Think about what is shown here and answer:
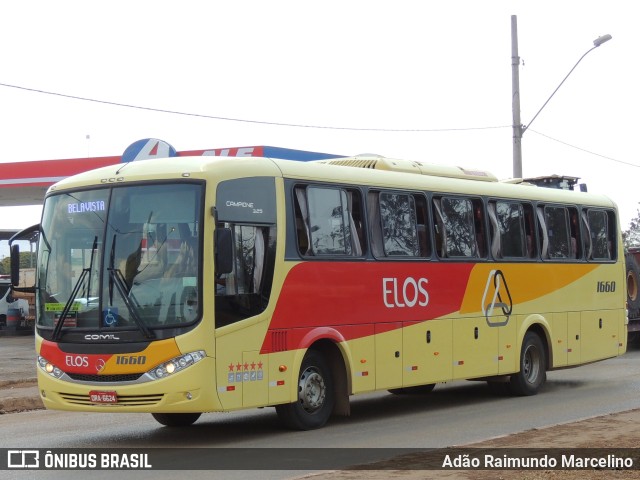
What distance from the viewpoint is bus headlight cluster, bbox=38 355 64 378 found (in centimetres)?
1261

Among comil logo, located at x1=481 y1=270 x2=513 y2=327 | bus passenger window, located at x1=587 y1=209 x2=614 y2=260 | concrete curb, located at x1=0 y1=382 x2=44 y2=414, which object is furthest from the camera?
bus passenger window, located at x1=587 y1=209 x2=614 y2=260

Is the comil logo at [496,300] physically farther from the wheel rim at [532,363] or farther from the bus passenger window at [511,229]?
the wheel rim at [532,363]

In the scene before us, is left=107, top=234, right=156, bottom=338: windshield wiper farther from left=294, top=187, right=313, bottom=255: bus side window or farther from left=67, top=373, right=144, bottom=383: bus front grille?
left=294, top=187, right=313, bottom=255: bus side window

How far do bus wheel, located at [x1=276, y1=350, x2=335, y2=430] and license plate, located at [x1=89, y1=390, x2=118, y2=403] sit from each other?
7.12 ft

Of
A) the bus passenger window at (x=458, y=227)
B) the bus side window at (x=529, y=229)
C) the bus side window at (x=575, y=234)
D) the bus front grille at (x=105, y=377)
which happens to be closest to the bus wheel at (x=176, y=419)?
the bus front grille at (x=105, y=377)

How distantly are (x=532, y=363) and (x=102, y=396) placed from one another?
845cm

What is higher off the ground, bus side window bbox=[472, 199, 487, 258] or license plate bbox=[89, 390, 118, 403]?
bus side window bbox=[472, 199, 487, 258]

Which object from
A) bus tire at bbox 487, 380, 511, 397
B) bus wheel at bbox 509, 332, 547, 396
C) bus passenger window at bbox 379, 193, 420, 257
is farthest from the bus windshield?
bus tire at bbox 487, 380, 511, 397

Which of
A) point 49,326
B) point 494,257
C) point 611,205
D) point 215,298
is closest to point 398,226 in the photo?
point 494,257

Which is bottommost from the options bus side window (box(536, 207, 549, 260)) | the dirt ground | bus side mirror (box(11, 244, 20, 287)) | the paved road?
the paved road

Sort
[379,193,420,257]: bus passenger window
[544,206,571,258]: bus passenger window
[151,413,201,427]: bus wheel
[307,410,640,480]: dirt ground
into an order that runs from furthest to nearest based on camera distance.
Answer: [544,206,571,258]: bus passenger window
[379,193,420,257]: bus passenger window
[151,413,201,427]: bus wheel
[307,410,640,480]: dirt ground

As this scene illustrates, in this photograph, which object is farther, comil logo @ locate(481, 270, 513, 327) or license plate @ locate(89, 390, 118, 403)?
comil logo @ locate(481, 270, 513, 327)

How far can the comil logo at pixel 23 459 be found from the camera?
11156mm

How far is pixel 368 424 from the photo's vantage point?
14375mm
